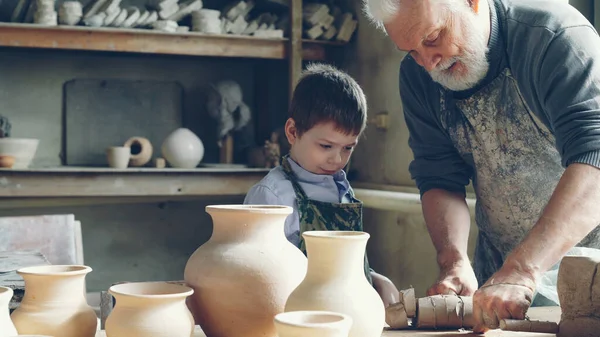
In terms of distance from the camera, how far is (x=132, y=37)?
189 inches

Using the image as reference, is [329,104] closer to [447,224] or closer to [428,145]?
[428,145]

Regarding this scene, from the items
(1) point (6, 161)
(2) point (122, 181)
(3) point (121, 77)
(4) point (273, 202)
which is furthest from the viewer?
(3) point (121, 77)

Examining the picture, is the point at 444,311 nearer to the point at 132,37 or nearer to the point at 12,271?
the point at 12,271

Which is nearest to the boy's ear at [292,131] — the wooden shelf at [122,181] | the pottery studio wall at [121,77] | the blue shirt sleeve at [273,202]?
the blue shirt sleeve at [273,202]

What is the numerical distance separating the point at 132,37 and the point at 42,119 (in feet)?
3.69

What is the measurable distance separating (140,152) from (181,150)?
318 mm

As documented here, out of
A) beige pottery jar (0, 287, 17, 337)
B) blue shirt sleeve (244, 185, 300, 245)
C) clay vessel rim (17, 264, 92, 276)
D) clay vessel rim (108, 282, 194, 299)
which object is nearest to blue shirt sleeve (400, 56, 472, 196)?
blue shirt sleeve (244, 185, 300, 245)

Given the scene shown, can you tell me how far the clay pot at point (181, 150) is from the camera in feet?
16.4

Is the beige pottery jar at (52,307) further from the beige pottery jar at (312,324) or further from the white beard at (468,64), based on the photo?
the white beard at (468,64)

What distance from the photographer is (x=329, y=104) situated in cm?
237

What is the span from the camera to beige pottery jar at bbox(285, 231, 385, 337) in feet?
4.29

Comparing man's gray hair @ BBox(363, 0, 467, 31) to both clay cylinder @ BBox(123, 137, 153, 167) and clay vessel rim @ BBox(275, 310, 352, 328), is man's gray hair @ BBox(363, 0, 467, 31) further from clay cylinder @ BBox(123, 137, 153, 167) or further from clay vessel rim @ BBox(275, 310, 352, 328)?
clay cylinder @ BBox(123, 137, 153, 167)

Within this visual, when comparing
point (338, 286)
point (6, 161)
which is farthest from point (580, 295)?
point (6, 161)

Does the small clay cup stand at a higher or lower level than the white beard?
lower
